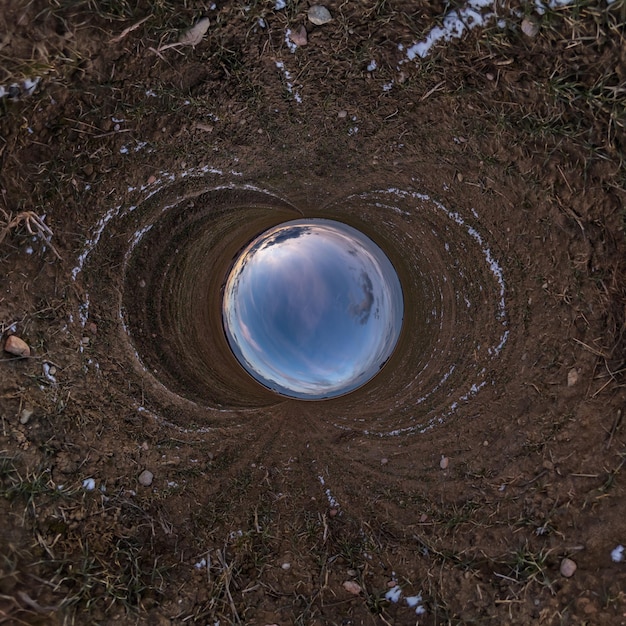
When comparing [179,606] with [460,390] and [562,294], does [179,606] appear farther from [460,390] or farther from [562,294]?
[562,294]

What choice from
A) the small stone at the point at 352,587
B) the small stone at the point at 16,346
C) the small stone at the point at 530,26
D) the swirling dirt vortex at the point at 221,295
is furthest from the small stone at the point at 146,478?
the small stone at the point at 530,26

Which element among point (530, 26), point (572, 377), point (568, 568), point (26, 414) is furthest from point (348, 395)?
point (530, 26)

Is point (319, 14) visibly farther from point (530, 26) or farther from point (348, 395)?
point (348, 395)

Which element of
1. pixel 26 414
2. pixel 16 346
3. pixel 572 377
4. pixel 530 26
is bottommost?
pixel 572 377

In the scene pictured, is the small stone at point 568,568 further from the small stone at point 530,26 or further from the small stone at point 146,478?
the small stone at point 530,26

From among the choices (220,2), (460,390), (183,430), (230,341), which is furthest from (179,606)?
(220,2)

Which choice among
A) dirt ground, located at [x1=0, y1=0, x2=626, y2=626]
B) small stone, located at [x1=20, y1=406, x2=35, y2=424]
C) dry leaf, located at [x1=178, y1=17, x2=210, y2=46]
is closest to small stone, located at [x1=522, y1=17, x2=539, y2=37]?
dirt ground, located at [x1=0, y1=0, x2=626, y2=626]

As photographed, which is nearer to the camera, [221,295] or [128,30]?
[128,30]
